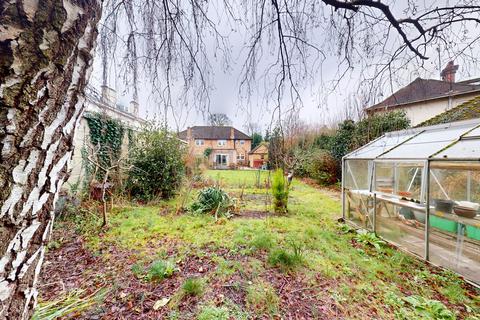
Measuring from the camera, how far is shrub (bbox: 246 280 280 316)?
2366 millimetres

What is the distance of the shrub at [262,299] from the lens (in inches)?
93.2

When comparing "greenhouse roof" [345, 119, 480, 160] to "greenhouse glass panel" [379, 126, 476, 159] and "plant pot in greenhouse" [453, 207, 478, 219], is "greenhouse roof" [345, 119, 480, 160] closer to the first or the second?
"greenhouse glass panel" [379, 126, 476, 159]

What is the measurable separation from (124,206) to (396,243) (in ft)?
23.5

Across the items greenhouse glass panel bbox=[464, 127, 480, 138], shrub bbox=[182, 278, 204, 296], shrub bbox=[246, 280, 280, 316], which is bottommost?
shrub bbox=[246, 280, 280, 316]

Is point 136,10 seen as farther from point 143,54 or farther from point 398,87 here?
point 398,87

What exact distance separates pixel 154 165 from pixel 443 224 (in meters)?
7.80

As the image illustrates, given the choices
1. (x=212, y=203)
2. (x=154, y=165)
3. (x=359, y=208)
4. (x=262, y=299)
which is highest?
(x=154, y=165)

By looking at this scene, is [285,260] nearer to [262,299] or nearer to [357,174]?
[262,299]

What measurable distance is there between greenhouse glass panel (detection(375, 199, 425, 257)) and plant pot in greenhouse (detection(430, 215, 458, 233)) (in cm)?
17

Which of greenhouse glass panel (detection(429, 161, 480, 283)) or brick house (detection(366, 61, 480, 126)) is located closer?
brick house (detection(366, 61, 480, 126))

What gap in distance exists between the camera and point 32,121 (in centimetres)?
69

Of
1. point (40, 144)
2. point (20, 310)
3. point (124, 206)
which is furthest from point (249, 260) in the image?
point (124, 206)

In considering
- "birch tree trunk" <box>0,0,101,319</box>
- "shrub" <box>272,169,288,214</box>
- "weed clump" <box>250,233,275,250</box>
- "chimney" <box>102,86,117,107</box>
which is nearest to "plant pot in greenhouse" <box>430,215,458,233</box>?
→ "weed clump" <box>250,233,275,250</box>

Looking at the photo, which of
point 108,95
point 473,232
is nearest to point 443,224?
point 473,232
